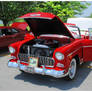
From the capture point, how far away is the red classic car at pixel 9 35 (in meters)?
7.12

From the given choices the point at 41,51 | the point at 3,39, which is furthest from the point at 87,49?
the point at 3,39

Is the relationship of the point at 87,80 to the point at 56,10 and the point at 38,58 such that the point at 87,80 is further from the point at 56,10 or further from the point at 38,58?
the point at 56,10

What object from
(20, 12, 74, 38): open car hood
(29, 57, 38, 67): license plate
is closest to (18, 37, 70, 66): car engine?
A: (29, 57, 38, 67): license plate

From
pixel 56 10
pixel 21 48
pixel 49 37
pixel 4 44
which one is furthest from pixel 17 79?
pixel 56 10

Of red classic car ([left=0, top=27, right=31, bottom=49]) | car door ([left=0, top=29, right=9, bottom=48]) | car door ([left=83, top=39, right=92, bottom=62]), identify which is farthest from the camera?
red classic car ([left=0, top=27, right=31, bottom=49])

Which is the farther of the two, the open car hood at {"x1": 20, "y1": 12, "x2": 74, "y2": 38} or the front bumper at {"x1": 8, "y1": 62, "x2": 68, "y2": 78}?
the open car hood at {"x1": 20, "y1": 12, "x2": 74, "y2": 38}

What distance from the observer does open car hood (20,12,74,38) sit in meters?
3.89

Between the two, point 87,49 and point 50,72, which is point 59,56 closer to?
point 50,72

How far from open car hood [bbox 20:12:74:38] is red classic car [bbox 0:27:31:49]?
9.21ft

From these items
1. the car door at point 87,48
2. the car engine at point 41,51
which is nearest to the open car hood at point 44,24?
the car engine at point 41,51

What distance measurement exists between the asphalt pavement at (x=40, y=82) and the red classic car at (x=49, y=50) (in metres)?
0.28

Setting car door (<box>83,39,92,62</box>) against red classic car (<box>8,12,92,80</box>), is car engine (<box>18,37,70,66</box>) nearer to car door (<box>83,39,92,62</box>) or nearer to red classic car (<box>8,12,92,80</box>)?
red classic car (<box>8,12,92,80</box>)

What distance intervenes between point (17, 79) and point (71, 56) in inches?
69.1

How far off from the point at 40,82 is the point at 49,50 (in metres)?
0.95
